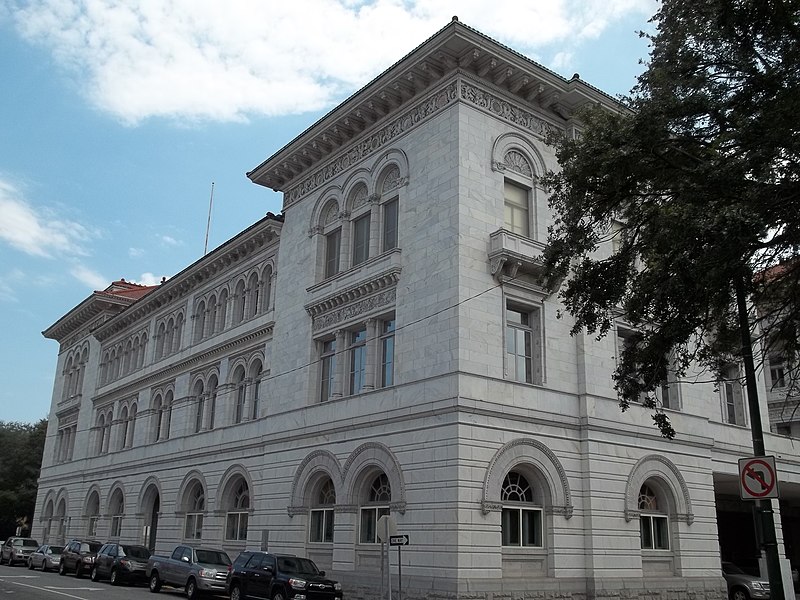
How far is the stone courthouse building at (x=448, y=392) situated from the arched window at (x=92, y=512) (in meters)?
14.9

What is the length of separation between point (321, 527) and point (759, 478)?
16924mm

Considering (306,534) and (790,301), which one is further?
(306,534)

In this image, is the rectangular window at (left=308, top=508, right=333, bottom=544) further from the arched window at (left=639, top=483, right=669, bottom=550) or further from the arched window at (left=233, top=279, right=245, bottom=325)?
the arched window at (left=233, top=279, right=245, bottom=325)

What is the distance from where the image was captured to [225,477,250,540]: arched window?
31094 mm

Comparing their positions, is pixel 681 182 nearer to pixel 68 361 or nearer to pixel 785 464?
pixel 785 464

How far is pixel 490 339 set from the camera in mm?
22312

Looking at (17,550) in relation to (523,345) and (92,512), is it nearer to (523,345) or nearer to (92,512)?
(92,512)

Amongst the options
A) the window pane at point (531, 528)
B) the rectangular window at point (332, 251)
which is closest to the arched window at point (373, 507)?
the window pane at point (531, 528)

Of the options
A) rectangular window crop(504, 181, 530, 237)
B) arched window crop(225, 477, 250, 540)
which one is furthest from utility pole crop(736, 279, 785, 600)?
arched window crop(225, 477, 250, 540)

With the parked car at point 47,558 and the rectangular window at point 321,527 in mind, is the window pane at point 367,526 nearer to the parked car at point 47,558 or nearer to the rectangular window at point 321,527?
the rectangular window at point 321,527

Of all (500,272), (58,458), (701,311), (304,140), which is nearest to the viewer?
(701,311)

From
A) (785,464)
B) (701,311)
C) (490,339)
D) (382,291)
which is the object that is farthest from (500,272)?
(785,464)

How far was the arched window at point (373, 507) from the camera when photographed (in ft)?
77.3

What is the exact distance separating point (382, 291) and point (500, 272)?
4.14 m
